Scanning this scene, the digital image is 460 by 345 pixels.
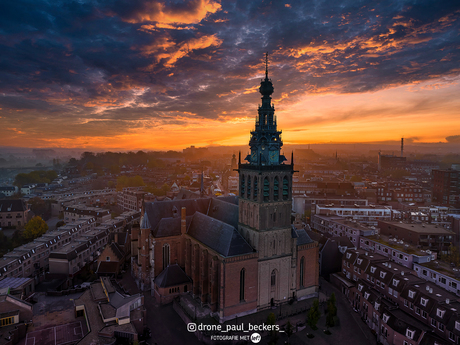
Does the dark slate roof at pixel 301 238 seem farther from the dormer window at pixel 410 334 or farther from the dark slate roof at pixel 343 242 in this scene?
the dark slate roof at pixel 343 242

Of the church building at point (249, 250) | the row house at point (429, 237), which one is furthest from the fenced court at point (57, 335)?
the row house at point (429, 237)

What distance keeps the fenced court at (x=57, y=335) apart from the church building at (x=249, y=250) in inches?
476

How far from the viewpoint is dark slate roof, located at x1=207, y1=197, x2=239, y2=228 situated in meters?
46.7

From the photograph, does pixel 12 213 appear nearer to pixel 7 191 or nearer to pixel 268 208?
pixel 7 191

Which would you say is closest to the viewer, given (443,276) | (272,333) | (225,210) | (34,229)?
(272,333)

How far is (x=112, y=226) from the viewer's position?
75.4 metres

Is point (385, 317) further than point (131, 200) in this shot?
No

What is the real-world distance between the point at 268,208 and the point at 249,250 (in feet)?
22.5

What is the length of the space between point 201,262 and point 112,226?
44356 mm

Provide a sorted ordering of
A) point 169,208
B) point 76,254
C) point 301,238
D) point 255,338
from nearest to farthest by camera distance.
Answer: point 255,338
point 301,238
point 169,208
point 76,254

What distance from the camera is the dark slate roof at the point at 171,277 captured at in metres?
44.6

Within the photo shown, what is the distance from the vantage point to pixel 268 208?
39375 millimetres

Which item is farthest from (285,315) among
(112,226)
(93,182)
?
(93,182)

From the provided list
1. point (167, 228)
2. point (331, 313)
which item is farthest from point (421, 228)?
point (167, 228)
